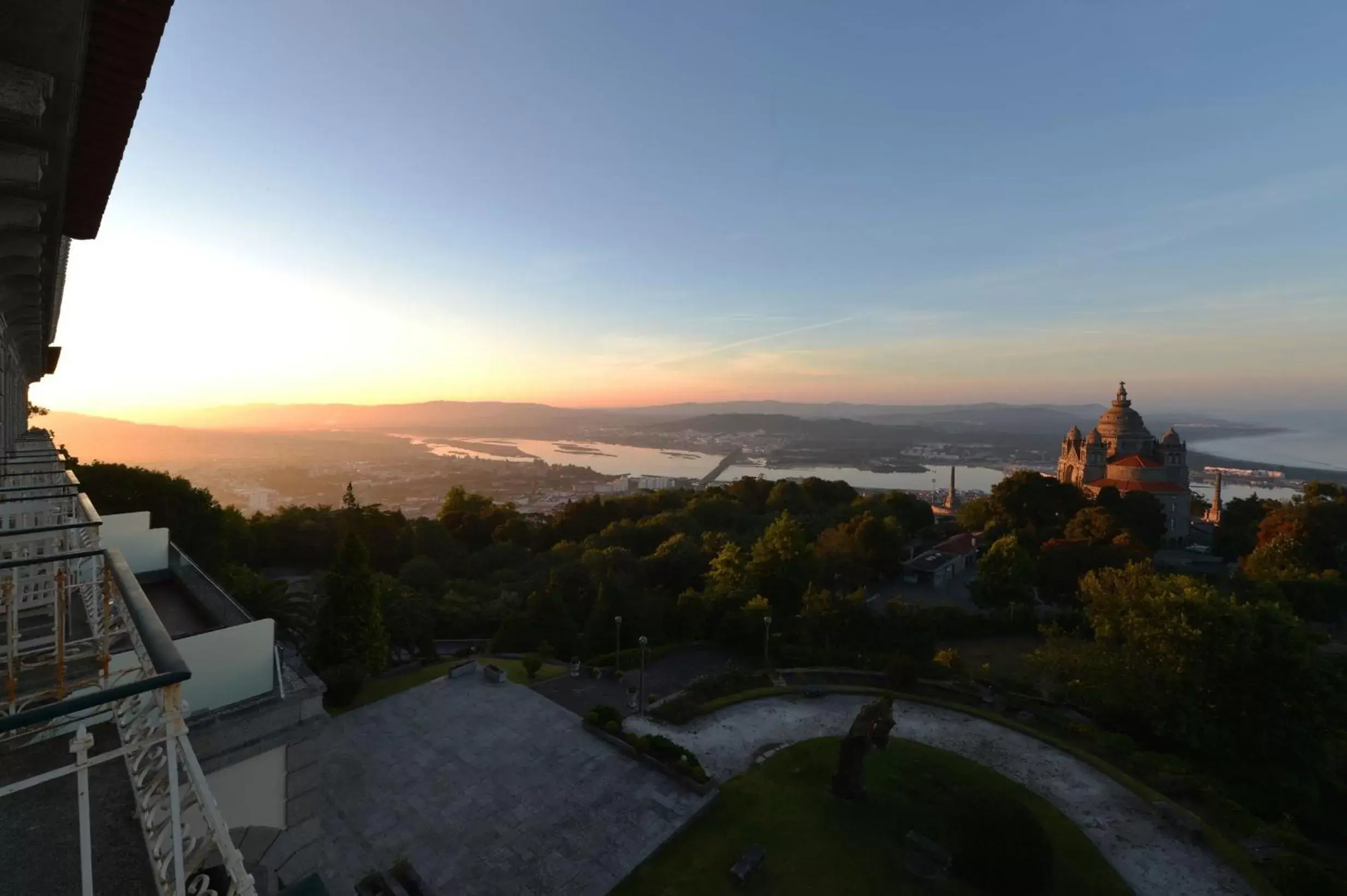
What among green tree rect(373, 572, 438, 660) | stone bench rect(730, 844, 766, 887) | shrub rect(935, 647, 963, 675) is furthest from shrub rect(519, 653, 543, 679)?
shrub rect(935, 647, 963, 675)

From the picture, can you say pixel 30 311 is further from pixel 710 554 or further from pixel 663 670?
pixel 710 554

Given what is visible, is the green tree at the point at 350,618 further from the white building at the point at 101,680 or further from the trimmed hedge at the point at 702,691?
the white building at the point at 101,680

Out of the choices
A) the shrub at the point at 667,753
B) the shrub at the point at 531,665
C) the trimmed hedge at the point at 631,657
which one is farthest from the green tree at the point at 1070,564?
the shrub at the point at 531,665

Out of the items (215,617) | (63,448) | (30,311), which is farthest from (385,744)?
(63,448)

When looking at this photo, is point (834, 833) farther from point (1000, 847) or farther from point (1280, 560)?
point (1280, 560)

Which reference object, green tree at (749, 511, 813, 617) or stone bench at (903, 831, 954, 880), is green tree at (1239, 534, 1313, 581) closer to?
green tree at (749, 511, 813, 617)

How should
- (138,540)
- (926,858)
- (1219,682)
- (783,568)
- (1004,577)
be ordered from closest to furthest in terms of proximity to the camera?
1. (138,540)
2. (926,858)
3. (1219,682)
4. (783,568)
5. (1004,577)

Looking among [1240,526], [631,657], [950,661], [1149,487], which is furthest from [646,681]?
[1240,526]
